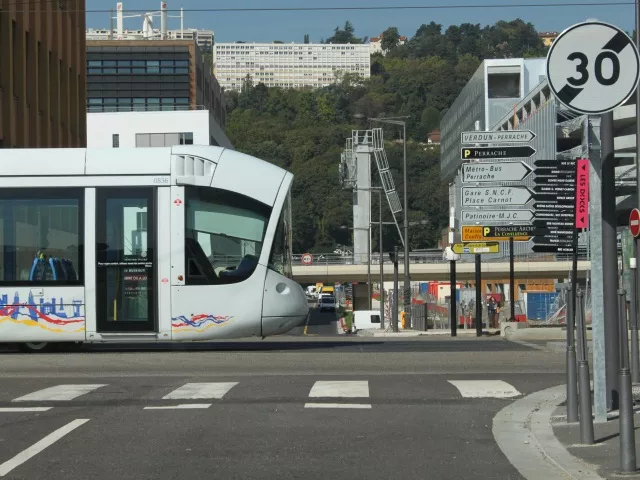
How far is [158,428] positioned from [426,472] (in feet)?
8.84

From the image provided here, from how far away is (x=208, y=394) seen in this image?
11.5 meters

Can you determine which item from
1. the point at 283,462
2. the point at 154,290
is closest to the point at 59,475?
the point at 283,462

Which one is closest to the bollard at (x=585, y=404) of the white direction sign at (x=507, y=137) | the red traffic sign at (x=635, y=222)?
the white direction sign at (x=507, y=137)

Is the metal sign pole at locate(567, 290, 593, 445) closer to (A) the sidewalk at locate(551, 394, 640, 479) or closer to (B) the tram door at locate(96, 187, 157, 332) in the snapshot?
(A) the sidewalk at locate(551, 394, 640, 479)

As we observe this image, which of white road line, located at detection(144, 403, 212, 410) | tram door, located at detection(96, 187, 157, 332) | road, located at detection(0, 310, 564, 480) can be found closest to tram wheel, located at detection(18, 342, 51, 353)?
tram door, located at detection(96, 187, 157, 332)

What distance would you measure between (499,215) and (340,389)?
28.2 feet

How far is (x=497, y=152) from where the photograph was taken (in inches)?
668

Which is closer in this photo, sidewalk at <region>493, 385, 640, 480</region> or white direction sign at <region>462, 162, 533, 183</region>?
sidewalk at <region>493, 385, 640, 480</region>

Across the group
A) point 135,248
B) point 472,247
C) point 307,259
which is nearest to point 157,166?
point 135,248

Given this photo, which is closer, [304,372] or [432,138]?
[304,372]

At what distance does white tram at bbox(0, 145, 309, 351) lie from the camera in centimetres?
1805

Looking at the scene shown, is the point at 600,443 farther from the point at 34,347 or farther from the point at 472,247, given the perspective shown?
the point at 472,247

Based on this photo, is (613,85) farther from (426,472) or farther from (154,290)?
(154,290)

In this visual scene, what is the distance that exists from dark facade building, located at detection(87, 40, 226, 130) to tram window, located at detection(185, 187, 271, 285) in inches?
2708
